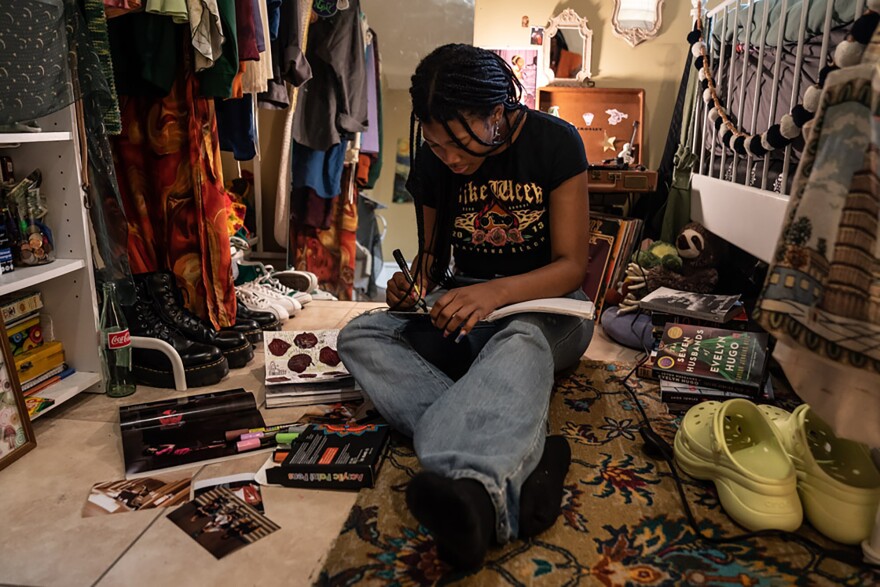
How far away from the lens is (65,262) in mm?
1494

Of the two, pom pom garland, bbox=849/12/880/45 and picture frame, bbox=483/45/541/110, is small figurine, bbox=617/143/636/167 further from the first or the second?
pom pom garland, bbox=849/12/880/45

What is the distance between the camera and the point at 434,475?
33.8 inches

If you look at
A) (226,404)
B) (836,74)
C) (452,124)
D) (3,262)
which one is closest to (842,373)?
(836,74)

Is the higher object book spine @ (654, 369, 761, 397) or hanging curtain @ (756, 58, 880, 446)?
hanging curtain @ (756, 58, 880, 446)

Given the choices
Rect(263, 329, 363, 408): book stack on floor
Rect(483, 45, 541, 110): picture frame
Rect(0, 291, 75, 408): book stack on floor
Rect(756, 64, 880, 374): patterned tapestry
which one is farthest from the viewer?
Rect(483, 45, 541, 110): picture frame

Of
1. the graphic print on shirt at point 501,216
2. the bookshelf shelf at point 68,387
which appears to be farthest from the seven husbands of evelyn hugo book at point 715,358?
the bookshelf shelf at point 68,387

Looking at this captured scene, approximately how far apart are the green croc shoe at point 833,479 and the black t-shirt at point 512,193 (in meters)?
0.63

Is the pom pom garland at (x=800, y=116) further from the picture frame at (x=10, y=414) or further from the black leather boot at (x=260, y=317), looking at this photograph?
the picture frame at (x=10, y=414)

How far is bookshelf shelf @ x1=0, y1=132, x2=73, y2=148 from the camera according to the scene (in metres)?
1.28

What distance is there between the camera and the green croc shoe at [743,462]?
1.02m

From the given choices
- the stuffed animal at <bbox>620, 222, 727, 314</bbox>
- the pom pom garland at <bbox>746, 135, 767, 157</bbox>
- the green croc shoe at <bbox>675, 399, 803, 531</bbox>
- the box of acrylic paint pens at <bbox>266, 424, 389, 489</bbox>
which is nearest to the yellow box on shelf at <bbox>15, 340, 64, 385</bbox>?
the box of acrylic paint pens at <bbox>266, 424, 389, 489</bbox>

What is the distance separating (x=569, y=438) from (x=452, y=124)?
2.20 feet

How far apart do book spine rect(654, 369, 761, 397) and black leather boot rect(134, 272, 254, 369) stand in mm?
1103

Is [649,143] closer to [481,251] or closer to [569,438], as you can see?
[481,251]
